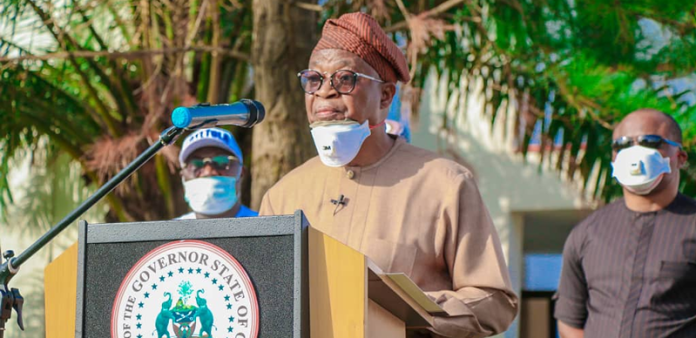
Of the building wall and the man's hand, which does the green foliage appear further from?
the building wall

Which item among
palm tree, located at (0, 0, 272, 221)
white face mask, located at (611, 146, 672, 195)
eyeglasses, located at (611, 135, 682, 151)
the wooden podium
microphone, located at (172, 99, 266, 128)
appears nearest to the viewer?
the wooden podium

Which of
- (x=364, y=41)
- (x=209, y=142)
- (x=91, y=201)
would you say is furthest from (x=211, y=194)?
(x=91, y=201)

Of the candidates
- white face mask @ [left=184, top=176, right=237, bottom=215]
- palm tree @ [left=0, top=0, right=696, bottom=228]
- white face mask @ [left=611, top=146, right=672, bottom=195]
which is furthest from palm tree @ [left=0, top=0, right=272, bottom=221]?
white face mask @ [left=611, top=146, right=672, bottom=195]

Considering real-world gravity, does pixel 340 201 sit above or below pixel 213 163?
below

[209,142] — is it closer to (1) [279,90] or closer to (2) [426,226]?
(1) [279,90]

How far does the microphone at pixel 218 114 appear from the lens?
2734 mm

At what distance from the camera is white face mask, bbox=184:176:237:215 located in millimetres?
Answer: 5395

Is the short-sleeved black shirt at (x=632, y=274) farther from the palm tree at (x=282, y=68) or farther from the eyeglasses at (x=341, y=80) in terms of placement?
the palm tree at (x=282, y=68)

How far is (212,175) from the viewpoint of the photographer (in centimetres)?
551

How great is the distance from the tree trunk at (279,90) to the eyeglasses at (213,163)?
1343 millimetres

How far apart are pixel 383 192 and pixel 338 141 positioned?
22cm

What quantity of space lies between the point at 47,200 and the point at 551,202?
5.89 meters

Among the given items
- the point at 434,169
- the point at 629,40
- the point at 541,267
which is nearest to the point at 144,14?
the point at 629,40

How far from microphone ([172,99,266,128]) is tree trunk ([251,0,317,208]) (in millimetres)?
4006
